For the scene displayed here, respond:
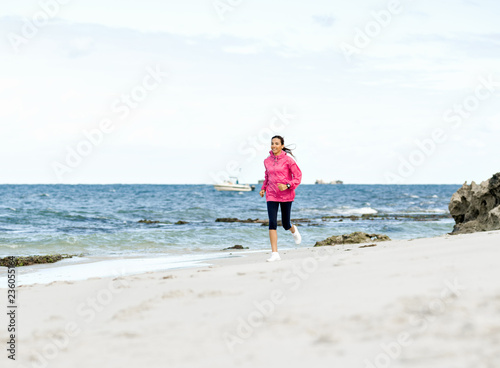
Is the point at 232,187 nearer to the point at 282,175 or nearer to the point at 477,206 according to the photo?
the point at 477,206

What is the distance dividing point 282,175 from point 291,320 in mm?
4357

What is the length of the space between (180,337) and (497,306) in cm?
212

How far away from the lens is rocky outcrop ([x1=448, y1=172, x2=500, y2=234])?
1005 cm

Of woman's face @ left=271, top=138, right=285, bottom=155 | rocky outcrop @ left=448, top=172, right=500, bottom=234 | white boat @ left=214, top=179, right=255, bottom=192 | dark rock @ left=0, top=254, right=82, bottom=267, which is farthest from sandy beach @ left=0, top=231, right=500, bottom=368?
white boat @ left=214, top=179, right=255, bottom=192

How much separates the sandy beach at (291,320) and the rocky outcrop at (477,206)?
15.2 feet

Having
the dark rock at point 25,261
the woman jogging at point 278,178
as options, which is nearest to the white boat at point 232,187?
the dark rock at point 25,261

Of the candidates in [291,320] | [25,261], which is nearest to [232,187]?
[25,261]

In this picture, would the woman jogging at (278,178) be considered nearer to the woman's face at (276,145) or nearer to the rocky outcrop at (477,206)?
the woman's face at (276,145)

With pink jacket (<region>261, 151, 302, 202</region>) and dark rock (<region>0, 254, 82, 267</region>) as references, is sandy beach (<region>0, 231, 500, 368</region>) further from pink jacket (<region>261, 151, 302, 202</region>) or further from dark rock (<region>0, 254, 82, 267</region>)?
dark rock (<region>0, 254, 82, 267</region>)

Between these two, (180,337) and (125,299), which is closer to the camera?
(180,337)

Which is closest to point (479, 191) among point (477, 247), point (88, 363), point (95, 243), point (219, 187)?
point (477, 247)

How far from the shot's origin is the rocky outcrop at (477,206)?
396 inches

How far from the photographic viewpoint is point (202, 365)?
10.5 ft

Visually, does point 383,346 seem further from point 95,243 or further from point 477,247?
point 95,243
